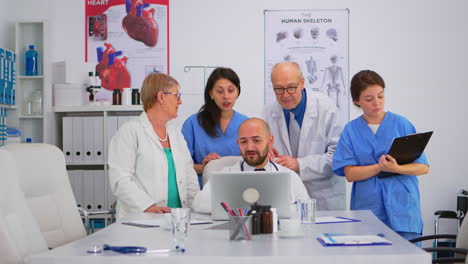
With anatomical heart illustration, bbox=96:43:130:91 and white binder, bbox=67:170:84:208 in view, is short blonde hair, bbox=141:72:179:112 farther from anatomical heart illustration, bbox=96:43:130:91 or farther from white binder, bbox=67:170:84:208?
anatomical heart illustration, bbox=96:43:130:91

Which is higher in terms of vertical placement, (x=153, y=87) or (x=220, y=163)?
(x=153, y=87)

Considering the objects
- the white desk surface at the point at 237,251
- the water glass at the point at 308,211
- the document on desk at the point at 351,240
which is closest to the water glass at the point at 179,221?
the white desk surface at the point at 237,251

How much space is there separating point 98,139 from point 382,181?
8.81 ft

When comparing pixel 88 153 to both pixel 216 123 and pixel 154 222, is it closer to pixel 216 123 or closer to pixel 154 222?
pixel 216 123

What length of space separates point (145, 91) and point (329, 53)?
2.60 meters

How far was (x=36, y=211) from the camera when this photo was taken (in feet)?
7.72

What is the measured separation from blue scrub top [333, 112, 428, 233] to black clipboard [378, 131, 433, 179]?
0.30ft

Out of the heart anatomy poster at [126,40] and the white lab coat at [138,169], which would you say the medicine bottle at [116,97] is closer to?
the heart anatomy poster at [126,40]

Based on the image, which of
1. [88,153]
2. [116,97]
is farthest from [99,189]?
[116,97]

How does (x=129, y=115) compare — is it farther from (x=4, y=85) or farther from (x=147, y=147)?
(x=147, y=147)

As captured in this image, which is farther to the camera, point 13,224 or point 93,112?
point 93,112

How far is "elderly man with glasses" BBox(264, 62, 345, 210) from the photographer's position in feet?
10.3

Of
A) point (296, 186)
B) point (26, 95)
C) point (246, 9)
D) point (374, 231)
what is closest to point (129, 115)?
point (26, 95)

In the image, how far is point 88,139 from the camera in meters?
4.71
